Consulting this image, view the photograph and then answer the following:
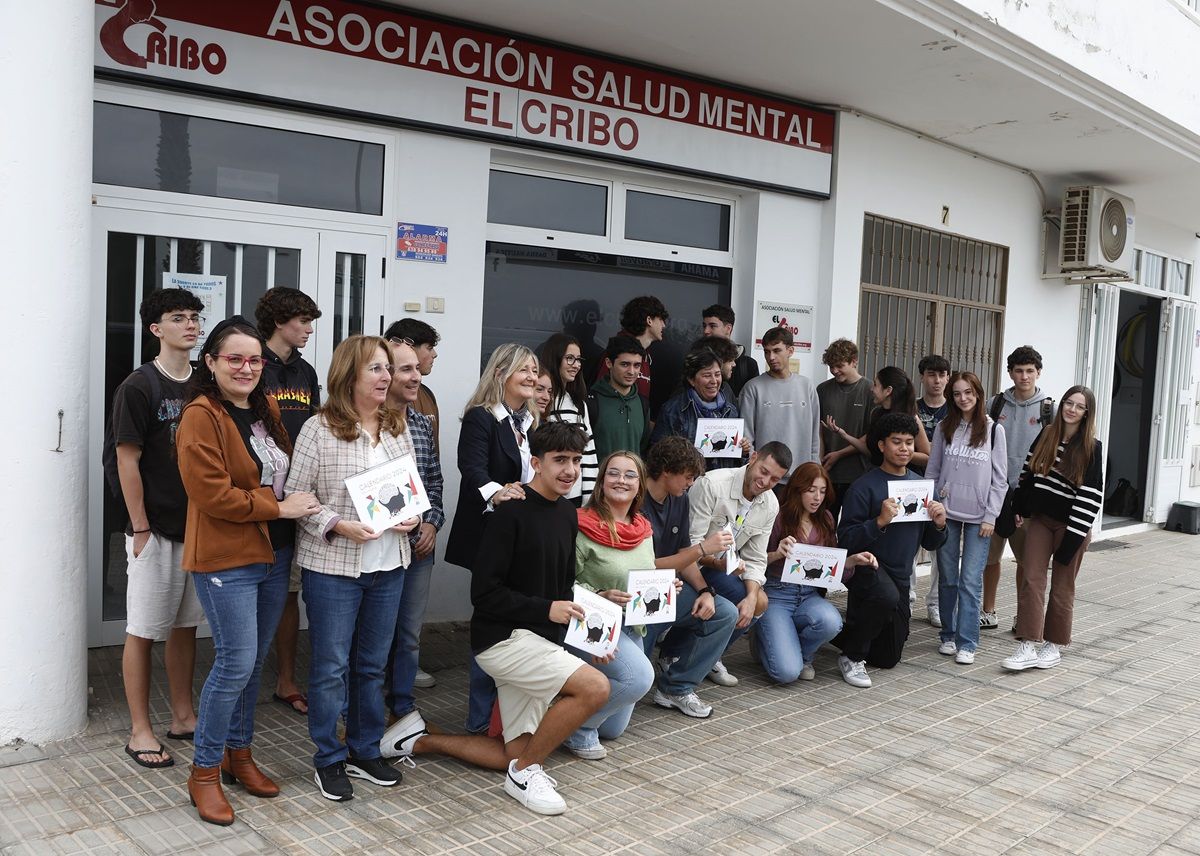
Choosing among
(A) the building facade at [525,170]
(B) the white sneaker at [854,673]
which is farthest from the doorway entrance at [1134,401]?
(B) the white sneaker at [854,673]

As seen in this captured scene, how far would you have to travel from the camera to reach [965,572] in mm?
6406

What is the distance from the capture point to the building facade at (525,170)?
437 centimetres

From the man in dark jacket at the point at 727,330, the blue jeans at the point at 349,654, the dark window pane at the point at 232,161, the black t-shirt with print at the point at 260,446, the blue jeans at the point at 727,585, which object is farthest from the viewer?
the man in dark jacket at the point at 727,330

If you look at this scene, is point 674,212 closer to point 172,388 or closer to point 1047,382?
point 172,388

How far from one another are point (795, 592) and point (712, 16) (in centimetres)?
345

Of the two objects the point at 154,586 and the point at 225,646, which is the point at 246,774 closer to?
the point at 225,646

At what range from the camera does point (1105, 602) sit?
8.66m

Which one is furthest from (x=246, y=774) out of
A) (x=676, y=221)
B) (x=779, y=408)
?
(x=676, y=221)

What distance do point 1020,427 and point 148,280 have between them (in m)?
5.75

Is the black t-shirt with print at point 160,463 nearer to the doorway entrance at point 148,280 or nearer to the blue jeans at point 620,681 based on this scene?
the doorway entrance at point 148,280

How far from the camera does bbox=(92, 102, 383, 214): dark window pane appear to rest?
528cm

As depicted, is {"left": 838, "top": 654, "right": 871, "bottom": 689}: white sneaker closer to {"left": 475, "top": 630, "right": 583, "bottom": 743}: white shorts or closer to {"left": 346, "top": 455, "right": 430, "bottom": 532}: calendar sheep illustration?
{"left": 475, "top": 630, "right": 583, "bottom": 743}: white shorts

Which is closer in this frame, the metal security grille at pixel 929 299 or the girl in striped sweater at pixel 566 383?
the girl in striped sweater at pixel 566 383

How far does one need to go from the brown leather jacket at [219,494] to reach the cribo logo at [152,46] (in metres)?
2.57
